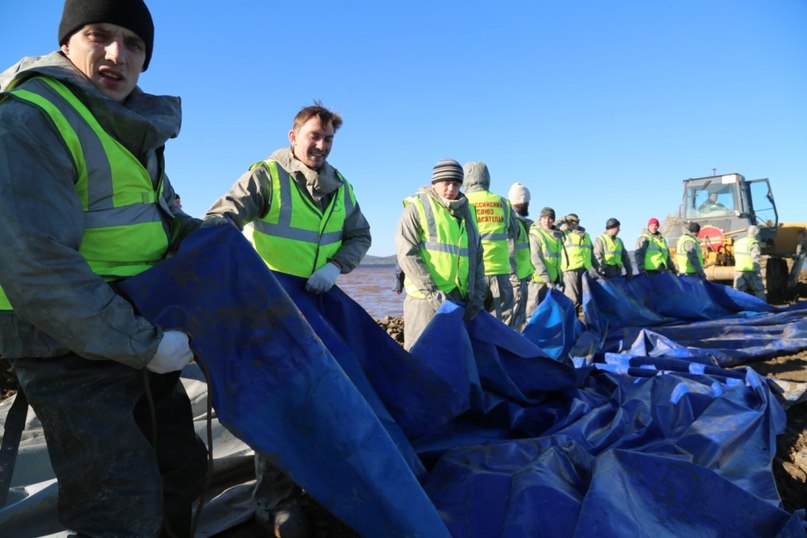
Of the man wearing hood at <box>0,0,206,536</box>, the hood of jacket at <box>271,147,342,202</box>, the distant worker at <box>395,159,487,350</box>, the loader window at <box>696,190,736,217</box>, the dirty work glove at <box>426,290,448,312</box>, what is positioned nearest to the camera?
the man wearing hood at <box>0,0,206,536</box>

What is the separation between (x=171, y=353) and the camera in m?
1.53

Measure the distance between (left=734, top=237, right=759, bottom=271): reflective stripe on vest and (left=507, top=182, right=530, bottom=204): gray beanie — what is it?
5.86 m

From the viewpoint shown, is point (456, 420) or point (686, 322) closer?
point (456, 420)

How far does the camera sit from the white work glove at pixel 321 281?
269cm

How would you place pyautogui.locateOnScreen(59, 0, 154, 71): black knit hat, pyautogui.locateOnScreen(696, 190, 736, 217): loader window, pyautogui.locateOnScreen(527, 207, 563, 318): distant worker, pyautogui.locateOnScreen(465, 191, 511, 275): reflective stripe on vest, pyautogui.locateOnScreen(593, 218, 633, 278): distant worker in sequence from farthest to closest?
pyautogui.locateOnScreen(696, 190, 736, 217): loader window < pyautogui.locateOnScreen(593, 218, 633, 278): distant worker < pyautogui.locateOnScreen(527, 207, 563, 318): distant worker < pyautogui.locateOnScreen(465, 191, 511, 275): reflective stripe on vest < pyautogui.locateOnScreen(59, 0, 154, 71): black knit hat

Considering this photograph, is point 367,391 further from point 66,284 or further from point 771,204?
point 771,204

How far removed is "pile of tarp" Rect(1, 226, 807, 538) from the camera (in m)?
1.68

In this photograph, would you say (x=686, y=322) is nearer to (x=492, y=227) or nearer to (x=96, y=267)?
(x=492, y=227)

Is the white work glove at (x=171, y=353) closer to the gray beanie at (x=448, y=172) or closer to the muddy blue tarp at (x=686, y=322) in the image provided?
the gray beanie at (x=448, y=172)

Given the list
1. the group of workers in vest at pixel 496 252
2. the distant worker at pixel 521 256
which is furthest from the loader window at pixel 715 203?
the distant worker at pixel 521 256

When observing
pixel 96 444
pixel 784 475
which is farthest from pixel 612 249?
pixel 96 444

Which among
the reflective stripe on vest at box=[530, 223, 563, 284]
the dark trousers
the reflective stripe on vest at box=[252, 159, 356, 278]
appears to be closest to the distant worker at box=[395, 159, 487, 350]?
the reflective stripe on vest at box=[252, 159, 356, 278]

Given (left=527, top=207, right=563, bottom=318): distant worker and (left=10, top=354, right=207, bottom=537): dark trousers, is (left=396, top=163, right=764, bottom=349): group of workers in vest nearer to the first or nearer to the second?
(left=527, top=207, right=563, bottom=318): distant worker

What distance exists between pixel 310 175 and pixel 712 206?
1377 centimetres
